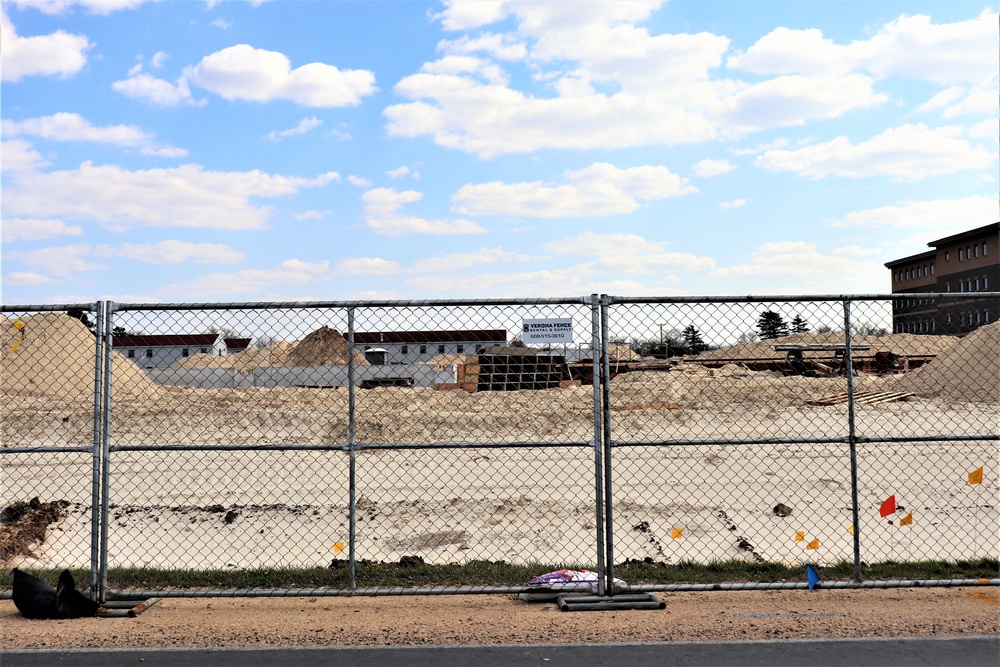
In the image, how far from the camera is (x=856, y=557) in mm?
6094

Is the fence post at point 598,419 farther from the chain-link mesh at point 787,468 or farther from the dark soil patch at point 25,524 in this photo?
the dark soil patch at point 25,524

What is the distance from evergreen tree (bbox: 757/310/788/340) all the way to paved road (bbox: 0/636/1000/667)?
10.1 ft

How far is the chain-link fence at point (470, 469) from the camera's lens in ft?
20.4

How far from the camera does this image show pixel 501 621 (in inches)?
221

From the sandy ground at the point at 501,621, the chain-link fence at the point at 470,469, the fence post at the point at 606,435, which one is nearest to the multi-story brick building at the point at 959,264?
the chain-link fence at the point at 470,469

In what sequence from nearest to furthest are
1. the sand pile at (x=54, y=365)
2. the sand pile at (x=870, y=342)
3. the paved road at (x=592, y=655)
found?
the paved road at (x=592, y=655) → the sand pile at (x=54, y=365) → the sand pile at (x=870, y=342)

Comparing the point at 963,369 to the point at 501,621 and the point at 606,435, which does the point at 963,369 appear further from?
the point at 501,621

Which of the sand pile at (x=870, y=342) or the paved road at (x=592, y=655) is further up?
the sand pile at (x=870, y=342)

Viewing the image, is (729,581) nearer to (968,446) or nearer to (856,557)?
(856,557)

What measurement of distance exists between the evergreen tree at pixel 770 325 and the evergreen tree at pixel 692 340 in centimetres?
57

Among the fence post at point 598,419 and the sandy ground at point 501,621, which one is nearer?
the sandy ground at point 501,621

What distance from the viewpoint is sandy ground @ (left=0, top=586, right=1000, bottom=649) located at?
530 centimetres

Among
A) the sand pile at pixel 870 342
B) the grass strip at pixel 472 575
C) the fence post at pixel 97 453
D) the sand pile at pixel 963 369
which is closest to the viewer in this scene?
the fence post at pixel 97 453

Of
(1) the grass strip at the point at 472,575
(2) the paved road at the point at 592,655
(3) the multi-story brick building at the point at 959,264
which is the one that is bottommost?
(2) the paved road at the point at 592,655
